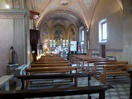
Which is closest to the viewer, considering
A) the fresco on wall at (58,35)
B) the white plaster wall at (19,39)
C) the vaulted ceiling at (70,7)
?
the white plaster wall at (19,39)

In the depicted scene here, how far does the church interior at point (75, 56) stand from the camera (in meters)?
3.36

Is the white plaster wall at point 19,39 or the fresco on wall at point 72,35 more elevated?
the fresco on wall at point 72,35

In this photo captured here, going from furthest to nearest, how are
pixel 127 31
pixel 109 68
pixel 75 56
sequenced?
pixel 75 56, pixel 127 31, pixel 109 68

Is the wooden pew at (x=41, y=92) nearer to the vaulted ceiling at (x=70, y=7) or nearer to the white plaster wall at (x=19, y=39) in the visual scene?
the white plaster wall at (x=19, y=39)

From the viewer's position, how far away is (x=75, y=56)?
12297mm

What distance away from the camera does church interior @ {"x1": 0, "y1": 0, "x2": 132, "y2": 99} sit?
336 centimetres

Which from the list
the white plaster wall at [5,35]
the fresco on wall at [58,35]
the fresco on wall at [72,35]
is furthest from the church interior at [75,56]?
the fresco on wall at [58,35]

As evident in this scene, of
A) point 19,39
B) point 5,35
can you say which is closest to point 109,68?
point 19,39

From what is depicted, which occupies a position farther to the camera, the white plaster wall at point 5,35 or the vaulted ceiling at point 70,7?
the vaulted ceiling at point 70,7

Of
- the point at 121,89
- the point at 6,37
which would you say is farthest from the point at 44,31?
the point at 121,89

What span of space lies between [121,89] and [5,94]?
401 centimetres

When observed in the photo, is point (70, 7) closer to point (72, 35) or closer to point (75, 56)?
point (75, 56)

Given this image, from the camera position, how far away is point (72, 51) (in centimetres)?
1828

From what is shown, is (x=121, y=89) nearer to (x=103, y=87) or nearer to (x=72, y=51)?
(x=103, y=87)
